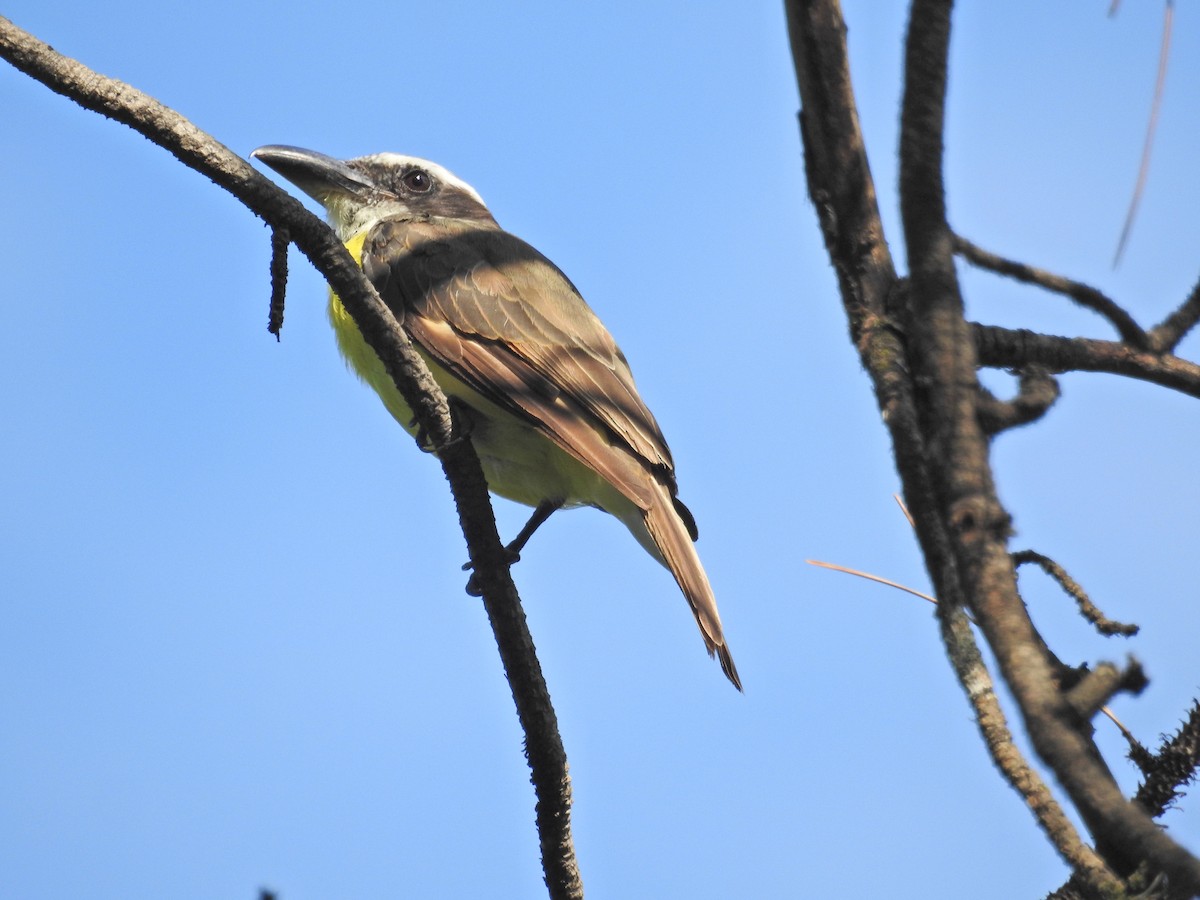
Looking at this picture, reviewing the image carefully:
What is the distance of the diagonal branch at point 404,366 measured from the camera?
9.48 ft

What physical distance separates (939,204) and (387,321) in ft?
6.82

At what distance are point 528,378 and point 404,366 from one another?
4.65 feet

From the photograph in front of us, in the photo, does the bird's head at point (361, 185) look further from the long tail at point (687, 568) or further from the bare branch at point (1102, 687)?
the bare branch at point (1102, 687)

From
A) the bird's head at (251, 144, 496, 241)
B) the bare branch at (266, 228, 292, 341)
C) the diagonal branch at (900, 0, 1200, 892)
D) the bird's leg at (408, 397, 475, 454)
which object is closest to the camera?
the diagonal branch at (900, 0, 1200, 892)

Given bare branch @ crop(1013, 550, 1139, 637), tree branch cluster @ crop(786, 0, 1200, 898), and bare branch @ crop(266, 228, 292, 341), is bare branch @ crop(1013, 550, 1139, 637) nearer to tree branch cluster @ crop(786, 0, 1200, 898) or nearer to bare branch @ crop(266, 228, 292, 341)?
tree branch cluster @ crop(786, 0, 1200, 898)

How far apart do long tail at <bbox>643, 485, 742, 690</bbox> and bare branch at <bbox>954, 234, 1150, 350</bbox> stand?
7.36 ft

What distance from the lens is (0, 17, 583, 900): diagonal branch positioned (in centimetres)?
289

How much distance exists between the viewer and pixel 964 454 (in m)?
1.63

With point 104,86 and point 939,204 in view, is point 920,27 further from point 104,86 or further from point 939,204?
point 104,86

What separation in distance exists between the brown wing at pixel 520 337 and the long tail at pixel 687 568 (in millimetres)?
98

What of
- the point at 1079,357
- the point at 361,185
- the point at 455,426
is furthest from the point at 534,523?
the point at 1079,357

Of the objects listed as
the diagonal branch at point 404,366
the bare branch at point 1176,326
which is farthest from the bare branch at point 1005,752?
the diagonal branch at point 404,366

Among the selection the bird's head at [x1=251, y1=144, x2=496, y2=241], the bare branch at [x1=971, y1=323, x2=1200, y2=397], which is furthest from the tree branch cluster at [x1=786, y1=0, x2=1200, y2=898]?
the bird's head at [x1=251, y1=144, x2=496, y2=241]

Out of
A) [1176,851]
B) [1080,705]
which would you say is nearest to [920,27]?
[1080,705]
